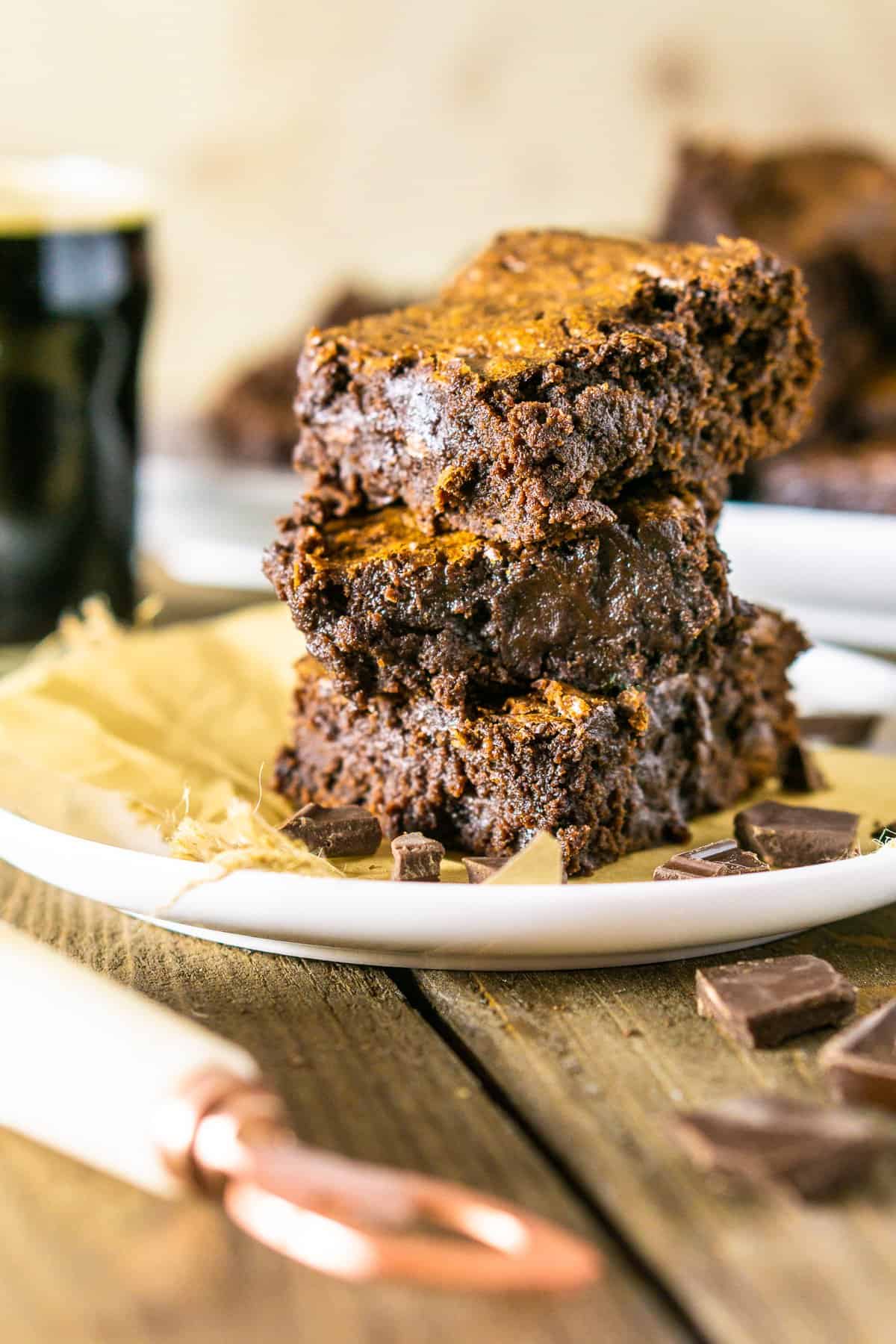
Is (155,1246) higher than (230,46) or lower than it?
lower

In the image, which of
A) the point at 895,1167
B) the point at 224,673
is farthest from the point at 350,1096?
the point at 224,673

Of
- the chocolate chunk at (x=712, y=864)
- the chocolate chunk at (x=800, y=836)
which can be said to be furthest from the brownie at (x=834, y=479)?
the chocolate chunk at (x=712, y=864)

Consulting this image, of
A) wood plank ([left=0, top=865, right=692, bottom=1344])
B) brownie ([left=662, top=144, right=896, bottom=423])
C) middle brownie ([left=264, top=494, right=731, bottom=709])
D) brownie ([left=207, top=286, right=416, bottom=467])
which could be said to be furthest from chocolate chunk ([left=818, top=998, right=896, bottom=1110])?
brownie ([left=207, top=286, right=416, bottom=467])

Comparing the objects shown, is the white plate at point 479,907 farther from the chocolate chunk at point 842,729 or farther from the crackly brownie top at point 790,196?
the crackly brownie top at point 790,196

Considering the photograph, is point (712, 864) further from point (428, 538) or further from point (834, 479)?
point (834, 479)

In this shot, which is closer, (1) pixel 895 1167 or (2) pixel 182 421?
(1) pixel 895 1167

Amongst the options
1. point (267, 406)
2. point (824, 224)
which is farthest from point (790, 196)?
point (267, 406)

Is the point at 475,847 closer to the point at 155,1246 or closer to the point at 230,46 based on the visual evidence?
the point at 155,1246
